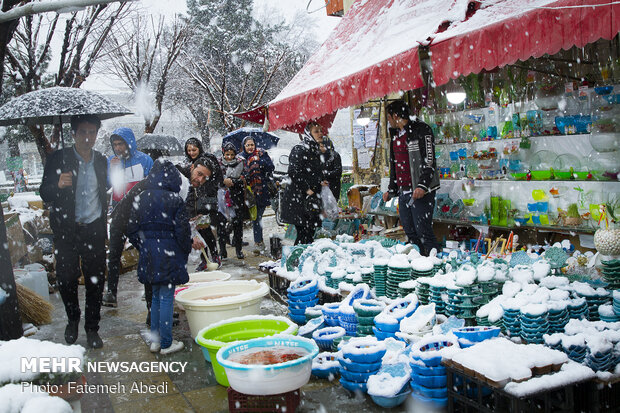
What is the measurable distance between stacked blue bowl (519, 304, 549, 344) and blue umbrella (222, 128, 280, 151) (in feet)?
33.7

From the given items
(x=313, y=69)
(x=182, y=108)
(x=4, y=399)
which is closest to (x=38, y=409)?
(x=4, y=399)

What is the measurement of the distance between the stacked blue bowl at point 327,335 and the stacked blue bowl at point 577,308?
1686mm

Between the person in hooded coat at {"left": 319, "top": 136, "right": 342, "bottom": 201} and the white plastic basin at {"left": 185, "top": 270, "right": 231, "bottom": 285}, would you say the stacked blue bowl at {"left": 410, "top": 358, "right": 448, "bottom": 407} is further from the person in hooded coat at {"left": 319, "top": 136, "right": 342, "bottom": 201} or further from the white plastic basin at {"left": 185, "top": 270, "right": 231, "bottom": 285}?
the person in hooded coat at {"left": 319, "top": 136, "right": 342, "bottom": 201}

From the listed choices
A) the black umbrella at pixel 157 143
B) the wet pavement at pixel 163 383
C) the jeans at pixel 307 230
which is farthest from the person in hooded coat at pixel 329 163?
the black umbrella at pixel 157 143

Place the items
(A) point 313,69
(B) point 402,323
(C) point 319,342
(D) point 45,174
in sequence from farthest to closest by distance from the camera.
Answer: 1. (A) point 313,69
2. (D) point 45,174
3. (C) point 319,342
4. (B) point 402,323

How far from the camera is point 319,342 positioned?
423cm

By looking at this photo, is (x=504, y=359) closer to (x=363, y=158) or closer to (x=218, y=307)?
(x=218, y=307)

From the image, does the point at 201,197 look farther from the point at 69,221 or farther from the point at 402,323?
the point at 402,323

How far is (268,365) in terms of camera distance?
3.05 m

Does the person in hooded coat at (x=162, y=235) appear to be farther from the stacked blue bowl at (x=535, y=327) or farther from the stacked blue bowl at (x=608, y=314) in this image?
the stacked blue bowl at (x=608, y=314)

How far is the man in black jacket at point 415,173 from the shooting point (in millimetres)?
6047

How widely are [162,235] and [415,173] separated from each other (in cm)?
312

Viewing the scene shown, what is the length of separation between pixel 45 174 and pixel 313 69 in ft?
14.9
